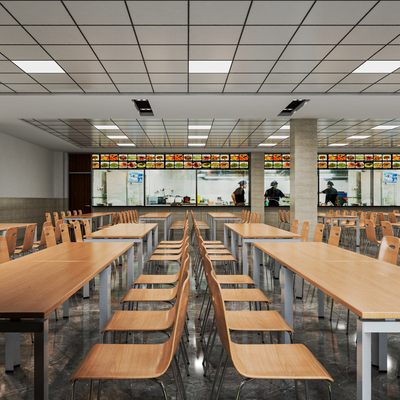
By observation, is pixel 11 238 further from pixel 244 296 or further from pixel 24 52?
pixel 244 296

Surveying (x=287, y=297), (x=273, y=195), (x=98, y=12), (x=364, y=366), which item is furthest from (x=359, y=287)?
(x=273, y=195)

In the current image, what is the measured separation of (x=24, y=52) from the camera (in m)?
4.50

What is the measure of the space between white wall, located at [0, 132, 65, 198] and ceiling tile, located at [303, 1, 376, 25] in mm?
8882

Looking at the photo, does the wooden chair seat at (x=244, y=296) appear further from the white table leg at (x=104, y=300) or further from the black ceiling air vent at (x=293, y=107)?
the black ceiling air vent at (x=293, y=107)

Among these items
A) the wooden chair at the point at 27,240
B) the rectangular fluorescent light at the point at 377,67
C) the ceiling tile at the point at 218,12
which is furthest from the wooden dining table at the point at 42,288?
the rectangular fluorescent light at the point at 377,67

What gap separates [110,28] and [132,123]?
4672 mm

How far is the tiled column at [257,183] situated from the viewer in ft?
44.1

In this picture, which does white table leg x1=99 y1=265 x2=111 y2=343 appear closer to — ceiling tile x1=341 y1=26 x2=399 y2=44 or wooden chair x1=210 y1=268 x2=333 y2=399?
wooden chair x1=210 y1=268 x2=333 y2=399

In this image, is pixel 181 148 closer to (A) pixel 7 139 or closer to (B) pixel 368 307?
(A) pixel 7 139

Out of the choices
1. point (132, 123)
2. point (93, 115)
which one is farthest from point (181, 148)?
point (93, 115)

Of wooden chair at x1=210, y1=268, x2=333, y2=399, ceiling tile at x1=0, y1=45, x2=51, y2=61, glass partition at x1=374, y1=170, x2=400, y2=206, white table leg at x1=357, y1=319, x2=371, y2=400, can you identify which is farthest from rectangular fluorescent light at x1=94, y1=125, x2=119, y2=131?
glass partition at x1=374, y1=170, x2=400, y2=206

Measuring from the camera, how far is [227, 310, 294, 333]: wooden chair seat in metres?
2.01

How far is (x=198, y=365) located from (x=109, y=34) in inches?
146

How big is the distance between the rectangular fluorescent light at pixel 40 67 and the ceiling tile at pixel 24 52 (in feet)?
0.44
